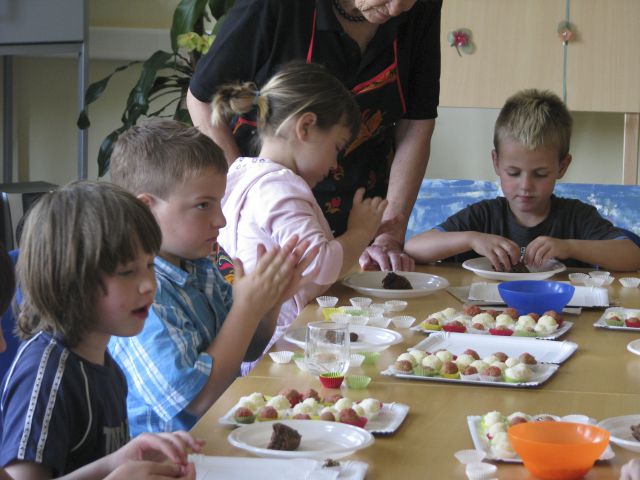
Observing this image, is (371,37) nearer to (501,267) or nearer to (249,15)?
(249,15)

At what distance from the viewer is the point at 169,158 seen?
1.62 m

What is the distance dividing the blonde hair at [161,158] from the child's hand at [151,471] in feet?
2.19

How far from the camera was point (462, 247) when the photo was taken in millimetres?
2562

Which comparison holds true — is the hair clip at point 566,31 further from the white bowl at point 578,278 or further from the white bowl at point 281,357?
the white bowl at point 281,357

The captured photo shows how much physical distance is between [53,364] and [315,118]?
3.67 ft

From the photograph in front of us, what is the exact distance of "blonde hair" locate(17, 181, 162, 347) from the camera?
1174 mm

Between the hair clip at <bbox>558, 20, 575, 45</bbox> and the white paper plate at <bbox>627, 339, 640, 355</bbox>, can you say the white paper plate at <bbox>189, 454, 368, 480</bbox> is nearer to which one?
the white paper plate at <bbox>627, 339, 640, 355</bbox>

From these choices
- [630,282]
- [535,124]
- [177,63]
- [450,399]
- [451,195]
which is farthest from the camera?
[177,63]

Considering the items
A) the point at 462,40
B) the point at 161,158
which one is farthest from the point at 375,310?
the point at 462,40

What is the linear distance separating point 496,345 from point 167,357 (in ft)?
1.85

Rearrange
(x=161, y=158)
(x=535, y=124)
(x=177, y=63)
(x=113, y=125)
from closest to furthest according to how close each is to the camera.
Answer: (x=161, y=158) < (x=535, y=124) < (x=177, y=63) < (x=113, y=125)

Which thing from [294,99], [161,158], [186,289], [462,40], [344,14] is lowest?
[186,289]

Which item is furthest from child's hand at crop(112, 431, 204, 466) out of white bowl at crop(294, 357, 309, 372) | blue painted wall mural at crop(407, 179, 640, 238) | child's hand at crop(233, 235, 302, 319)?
blue painted wall mural at crop(407, 179, 640, 238)

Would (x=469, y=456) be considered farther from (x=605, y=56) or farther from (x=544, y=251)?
(x=605, y=56)
